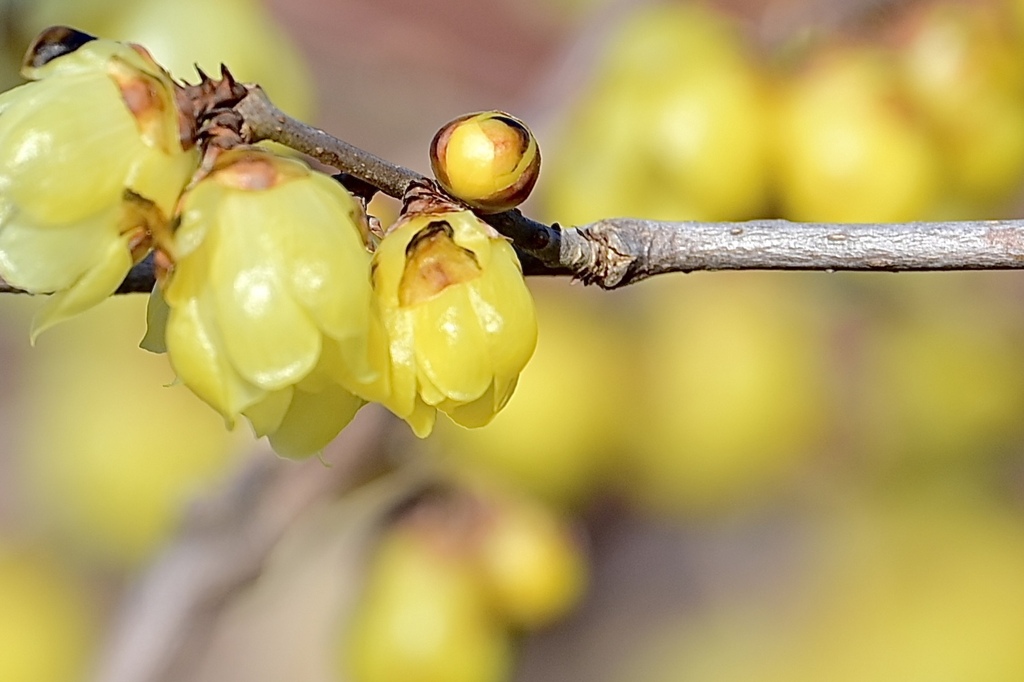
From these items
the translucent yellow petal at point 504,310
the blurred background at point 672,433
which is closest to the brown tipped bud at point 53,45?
the translucent yellow petal at point 504,310

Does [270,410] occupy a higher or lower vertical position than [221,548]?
higher

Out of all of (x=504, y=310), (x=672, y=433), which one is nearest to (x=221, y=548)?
(x=672, y=433)

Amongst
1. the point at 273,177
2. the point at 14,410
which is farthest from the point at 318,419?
the point at 14,410

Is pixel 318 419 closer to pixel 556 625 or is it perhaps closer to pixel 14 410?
pixel 556 625

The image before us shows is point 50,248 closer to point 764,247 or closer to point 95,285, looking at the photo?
point 95,285

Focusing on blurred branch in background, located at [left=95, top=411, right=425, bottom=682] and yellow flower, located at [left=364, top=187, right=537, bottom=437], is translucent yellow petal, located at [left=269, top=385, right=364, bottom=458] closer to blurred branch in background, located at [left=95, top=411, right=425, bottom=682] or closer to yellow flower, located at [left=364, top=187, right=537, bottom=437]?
yellow flower, located at [left=364, top=187, right=537, bottom=437]

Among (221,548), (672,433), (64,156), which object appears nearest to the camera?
(64,156)
